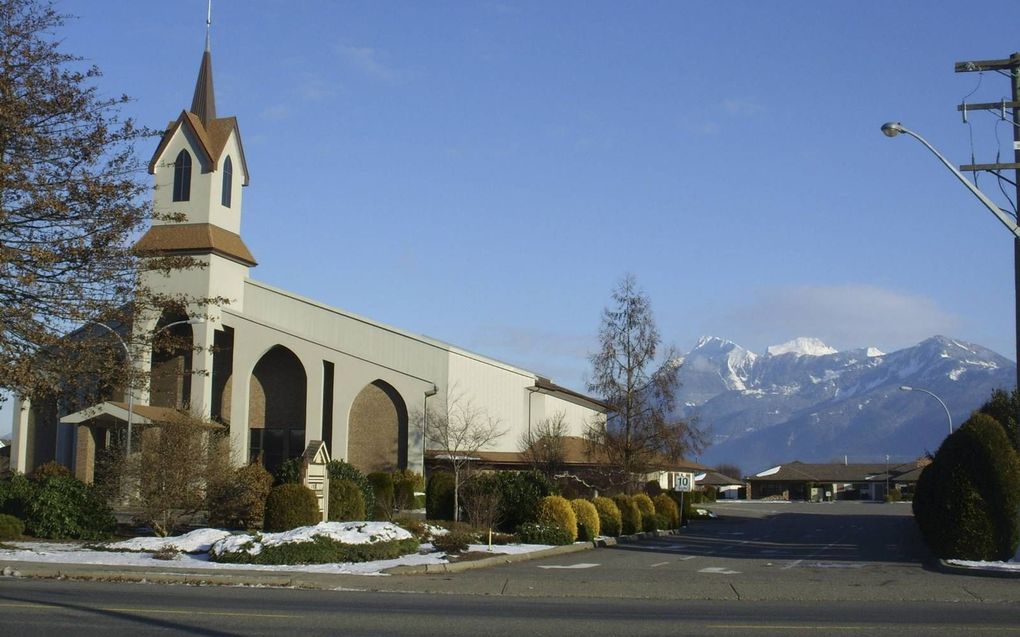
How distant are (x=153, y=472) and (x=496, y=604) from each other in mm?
13607

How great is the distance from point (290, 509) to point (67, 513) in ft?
20.9

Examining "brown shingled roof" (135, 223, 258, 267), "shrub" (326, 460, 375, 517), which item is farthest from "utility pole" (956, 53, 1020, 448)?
"brown shingled roof" (135, 223, 258, 267)

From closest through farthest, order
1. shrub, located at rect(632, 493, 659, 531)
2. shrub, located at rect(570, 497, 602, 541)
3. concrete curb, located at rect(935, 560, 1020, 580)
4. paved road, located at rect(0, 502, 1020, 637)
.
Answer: paved road, located at rect(0, 502, 1020, 637) < concrete curb, located at rect(935, 560, 1020, 580) < shrub, located at rect(570, 497, 602, 541) < shrub, located at rect(632, 493, 659, 531)

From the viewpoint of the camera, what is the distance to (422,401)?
5394 cm

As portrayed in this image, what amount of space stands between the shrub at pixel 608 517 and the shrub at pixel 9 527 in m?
16.0

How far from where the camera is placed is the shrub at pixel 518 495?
30.5 m

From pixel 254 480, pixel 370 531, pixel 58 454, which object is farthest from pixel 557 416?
pixel 370 531

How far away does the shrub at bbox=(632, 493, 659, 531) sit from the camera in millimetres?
37531

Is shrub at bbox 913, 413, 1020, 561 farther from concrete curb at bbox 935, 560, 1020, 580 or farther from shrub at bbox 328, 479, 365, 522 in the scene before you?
shrub at bbox 328, 479, 365, 522

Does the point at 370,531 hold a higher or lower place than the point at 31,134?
lower

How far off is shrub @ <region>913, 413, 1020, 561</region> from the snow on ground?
948 centimetres

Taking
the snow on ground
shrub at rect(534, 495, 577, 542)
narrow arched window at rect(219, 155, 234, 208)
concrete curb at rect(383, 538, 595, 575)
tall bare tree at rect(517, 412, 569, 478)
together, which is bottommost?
concrete curb at rect(383, 538, 595, 575)

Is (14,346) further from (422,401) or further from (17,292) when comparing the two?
(422,401)

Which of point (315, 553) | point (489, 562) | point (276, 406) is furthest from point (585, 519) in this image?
point (276, 406)
